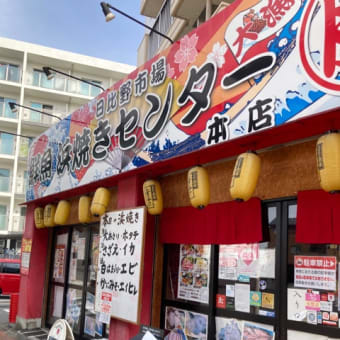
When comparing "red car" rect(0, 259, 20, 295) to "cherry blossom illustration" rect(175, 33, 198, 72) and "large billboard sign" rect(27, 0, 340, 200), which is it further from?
"cherry blossom illustration" rect(175, 33, 198, 72)

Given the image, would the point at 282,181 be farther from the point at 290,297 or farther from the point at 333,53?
the point at 333,53

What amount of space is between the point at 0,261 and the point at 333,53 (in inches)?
Answer: 838

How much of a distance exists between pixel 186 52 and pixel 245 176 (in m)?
2.77

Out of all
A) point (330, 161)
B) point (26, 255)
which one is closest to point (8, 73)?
point (26, 255)

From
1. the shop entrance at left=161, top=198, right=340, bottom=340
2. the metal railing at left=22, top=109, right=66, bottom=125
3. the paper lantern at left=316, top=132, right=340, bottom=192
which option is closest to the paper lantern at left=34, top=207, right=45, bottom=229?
the shop entrance at left=161, top=198, right=340, bottom=340

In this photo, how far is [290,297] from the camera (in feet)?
18.4

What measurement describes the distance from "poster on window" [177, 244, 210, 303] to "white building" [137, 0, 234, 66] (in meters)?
7.11

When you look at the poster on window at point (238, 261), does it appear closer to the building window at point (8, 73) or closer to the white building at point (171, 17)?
the white building at point (171, 17)

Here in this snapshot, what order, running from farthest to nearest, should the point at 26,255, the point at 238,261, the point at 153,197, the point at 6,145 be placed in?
the point at 6,145 → the point at 26,255 → the point at 153,197 → the point at 238,261

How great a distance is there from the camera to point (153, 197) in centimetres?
764

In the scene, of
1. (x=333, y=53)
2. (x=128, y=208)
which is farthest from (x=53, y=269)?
(x=333, y=53)

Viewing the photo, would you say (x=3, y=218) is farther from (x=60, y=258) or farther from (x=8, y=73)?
(x=60, y=258)

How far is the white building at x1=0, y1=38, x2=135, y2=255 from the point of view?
106 ft

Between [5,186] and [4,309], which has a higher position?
[5,186]
